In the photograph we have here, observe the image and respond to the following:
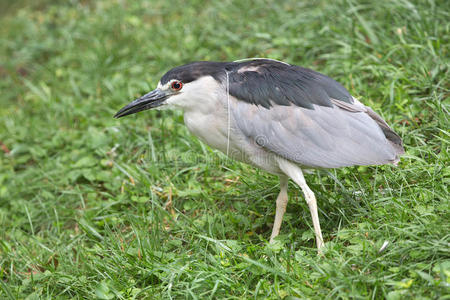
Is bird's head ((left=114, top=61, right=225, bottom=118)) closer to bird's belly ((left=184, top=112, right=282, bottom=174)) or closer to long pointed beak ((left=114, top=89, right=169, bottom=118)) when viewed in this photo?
long pointed beak ((left=114, top=89, right=169, bottom=118))

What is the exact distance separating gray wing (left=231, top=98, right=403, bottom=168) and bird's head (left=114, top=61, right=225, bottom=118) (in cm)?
23

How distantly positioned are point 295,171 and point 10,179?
3.18 m

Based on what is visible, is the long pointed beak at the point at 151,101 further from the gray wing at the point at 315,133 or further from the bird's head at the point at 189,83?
the gray wing at the point at 315,133

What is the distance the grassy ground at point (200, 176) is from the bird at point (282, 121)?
1.18 feet

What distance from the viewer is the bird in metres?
3.29

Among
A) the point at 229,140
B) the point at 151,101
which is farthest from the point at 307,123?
the point at 151,101

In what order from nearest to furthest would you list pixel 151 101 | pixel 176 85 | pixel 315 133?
1. pixel 315 133
2. pixel 176 85
3. pixel 151 101

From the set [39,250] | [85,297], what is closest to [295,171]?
[85,297]

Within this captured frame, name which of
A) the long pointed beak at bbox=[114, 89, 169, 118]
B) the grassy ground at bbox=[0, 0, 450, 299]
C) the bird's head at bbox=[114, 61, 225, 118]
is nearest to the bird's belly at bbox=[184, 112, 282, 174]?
the bird's head at bbox=[114, 61, 225, 118]

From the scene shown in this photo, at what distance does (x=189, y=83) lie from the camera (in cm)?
342

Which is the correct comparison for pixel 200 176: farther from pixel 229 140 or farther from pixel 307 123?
pixel 307 123

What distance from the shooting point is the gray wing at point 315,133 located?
327cm

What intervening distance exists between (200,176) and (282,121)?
1.36 meters

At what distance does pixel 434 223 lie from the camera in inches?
114
